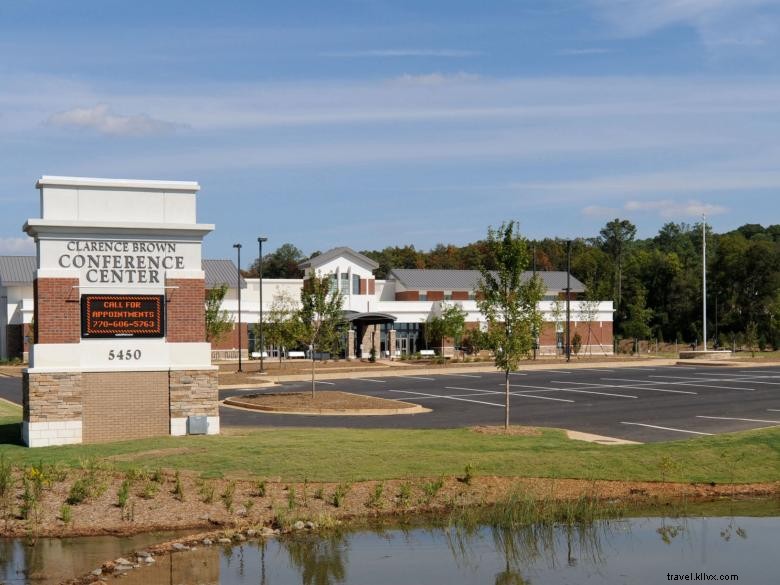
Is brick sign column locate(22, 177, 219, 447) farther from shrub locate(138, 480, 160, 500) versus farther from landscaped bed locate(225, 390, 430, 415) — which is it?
landscaped bed locate(225, 390, 430, 415)

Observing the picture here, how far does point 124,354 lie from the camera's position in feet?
73.2

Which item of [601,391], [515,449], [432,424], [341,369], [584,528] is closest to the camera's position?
[584,528]

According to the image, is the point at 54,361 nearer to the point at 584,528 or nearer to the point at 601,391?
the point at 584,528

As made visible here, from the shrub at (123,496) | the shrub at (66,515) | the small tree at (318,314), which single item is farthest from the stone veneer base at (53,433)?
the small tree at (318,314)

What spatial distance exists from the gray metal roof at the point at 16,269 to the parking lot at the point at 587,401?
37705 mm

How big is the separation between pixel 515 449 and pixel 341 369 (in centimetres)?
3409

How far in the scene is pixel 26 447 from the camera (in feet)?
69.8

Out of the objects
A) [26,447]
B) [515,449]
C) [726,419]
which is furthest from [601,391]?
[26,447]

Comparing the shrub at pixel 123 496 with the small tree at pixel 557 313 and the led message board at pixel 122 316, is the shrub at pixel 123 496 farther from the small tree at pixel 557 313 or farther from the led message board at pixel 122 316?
the small tree at pixel 557 313

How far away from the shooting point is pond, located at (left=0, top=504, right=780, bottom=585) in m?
12.8

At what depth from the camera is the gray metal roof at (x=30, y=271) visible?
244 ft

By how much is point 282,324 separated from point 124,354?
3155 cm

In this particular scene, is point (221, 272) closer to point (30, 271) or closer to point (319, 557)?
point (30, 271)

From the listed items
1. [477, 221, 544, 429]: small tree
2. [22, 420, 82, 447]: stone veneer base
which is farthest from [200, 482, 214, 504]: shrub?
[477, 221, 544, 429]: small tree
